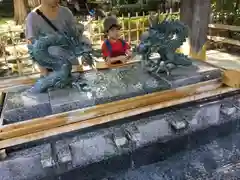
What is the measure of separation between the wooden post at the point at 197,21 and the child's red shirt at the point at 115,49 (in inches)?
80.2

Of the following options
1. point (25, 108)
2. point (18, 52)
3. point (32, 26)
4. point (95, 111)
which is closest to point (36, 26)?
point (32, 26)

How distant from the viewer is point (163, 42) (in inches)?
96.9

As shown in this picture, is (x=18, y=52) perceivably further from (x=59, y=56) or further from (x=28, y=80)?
(x=59, y=56)

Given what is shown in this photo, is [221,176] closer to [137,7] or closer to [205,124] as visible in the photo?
[205,124]

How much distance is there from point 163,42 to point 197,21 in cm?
270

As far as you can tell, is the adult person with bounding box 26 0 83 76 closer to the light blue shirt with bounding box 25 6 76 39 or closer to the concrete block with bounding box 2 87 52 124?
the light blue shirt with bounding box 25 6 76 39

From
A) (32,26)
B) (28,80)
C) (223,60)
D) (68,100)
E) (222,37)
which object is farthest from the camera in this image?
(222,37)

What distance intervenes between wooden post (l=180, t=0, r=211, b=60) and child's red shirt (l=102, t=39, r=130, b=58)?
2036 millimetres

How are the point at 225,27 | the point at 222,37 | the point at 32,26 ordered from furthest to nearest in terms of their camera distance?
the point at 222,37
the point at 225,27
the point at 32,26

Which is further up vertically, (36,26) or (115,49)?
(36,26)

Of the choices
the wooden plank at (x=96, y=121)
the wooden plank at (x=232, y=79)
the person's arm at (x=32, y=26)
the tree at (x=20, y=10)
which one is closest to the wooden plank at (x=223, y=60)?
the wooden plank at (x=232, y=79)

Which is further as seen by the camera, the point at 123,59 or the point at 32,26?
the point at 123,59

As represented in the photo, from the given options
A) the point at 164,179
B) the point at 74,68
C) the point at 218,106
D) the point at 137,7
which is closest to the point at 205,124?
the point at 218,106

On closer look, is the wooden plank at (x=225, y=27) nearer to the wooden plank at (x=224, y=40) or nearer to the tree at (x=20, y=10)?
the wooden plank at (x=224, y=40)
